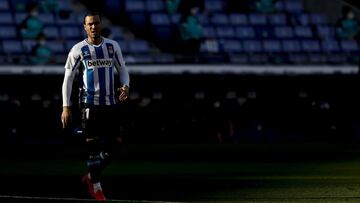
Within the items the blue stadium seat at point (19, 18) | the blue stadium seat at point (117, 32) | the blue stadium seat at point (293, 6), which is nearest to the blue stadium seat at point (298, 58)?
the blue stadium seat at point (293, 6)

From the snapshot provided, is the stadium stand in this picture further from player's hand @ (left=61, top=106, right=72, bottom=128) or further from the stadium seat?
player's hand @ (left=61, top=106, right=72, bottom=128)

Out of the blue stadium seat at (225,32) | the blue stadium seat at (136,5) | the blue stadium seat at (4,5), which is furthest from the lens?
the blue stadium seat at (136,5)

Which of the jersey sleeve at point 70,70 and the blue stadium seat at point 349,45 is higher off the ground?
the jersey sleeve at point 70,70

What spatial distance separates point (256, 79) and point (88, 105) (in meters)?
14.6

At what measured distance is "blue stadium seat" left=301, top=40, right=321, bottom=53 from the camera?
2712 cm

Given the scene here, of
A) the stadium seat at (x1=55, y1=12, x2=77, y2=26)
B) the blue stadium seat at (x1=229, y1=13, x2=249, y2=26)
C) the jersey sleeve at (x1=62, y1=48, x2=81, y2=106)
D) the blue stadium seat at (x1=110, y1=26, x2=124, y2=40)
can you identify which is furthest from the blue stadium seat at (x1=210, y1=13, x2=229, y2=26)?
the jersey sleeve at (x1=62, y1=48, x2=81, y2=106)

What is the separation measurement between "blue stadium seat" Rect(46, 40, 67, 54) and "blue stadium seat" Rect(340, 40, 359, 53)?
23.6 ft

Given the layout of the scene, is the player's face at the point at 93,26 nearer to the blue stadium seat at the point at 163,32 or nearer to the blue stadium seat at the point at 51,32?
the blue stadium seat at the point at 51,32

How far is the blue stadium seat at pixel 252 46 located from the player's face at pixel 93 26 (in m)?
16.5

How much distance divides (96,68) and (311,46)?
1768 cm

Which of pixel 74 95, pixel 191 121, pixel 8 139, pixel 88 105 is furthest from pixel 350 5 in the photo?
pixel 88 105

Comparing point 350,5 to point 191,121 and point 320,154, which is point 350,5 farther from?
point 320,154

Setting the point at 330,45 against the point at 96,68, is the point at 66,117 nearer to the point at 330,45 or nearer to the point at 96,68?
the point at 96,68

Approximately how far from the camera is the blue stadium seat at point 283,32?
27.2 meters
